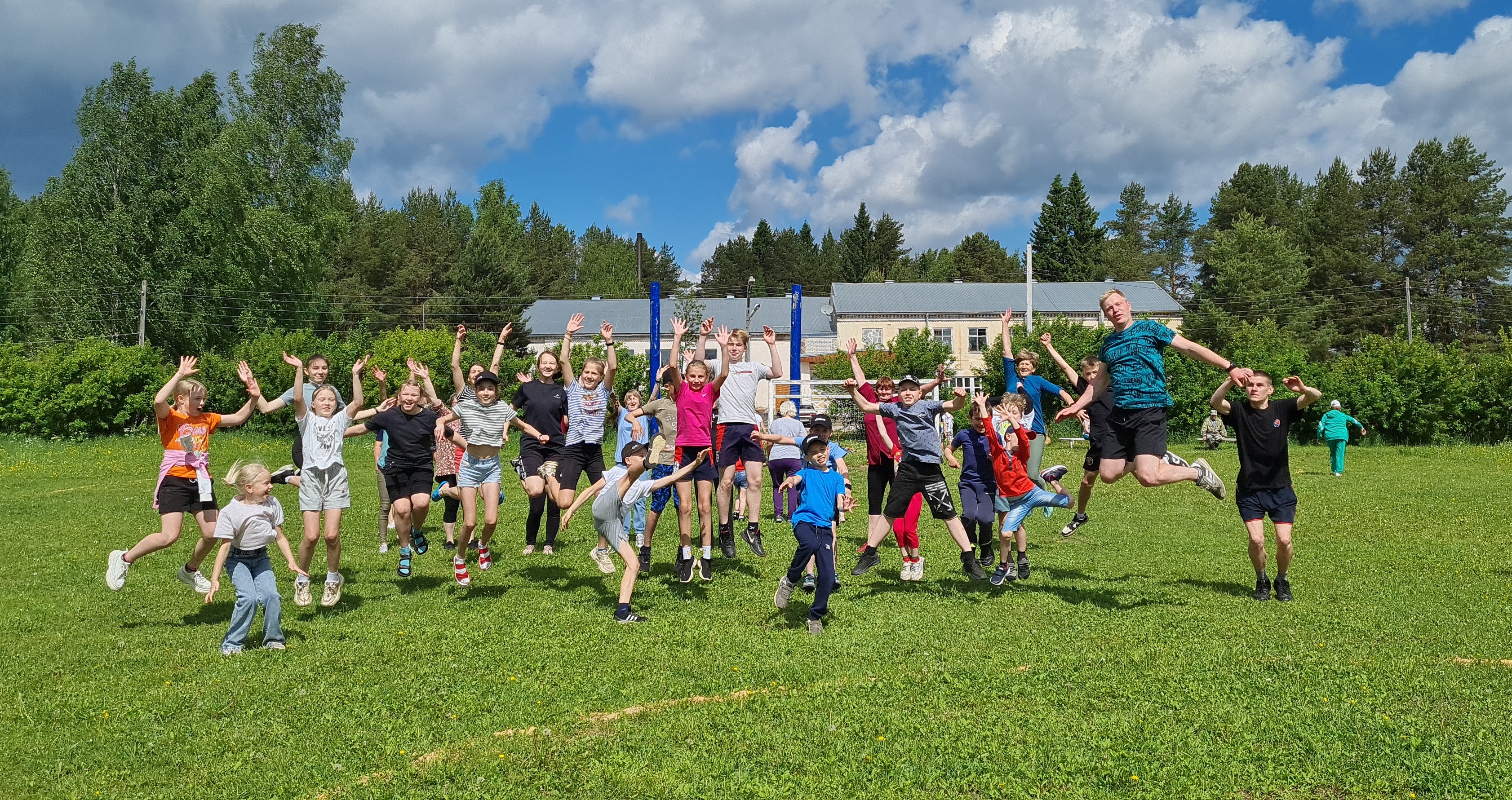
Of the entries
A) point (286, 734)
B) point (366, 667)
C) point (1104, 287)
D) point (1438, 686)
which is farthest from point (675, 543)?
point (1104, 287)

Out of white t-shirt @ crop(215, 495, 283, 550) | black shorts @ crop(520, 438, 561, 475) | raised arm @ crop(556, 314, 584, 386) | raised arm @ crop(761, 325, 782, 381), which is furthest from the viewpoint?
black shorts @ crop(520, 438, 561, 475)

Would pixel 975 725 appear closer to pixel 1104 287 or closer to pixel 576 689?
pixel 576 689

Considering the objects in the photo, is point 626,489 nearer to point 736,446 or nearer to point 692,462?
point 692,462

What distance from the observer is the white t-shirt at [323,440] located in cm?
856

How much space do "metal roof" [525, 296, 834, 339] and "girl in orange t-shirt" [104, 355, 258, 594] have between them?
56.6 meters

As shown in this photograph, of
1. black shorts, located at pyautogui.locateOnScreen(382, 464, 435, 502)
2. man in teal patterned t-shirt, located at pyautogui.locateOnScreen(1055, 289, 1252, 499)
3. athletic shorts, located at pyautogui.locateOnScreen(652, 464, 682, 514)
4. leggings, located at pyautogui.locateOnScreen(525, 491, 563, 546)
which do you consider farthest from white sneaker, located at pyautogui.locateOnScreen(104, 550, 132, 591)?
man in teal patterned t-shirt, located at pyautogui.locateOnScreen(1055, 289, 1252, 499)

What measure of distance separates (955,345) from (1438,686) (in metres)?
61.8

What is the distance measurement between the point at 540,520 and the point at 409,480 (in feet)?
7.26

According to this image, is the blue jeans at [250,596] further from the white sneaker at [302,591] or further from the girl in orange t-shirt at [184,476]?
the girl in orange t-shirt at [184,476]

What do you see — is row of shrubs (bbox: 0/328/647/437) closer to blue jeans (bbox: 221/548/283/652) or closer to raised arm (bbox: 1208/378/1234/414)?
blue jeans (bbox: 221/548/283/652)

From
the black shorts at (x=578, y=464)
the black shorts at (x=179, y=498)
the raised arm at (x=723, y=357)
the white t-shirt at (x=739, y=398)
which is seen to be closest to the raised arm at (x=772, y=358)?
the white t-shirt at (x=739, y=398)

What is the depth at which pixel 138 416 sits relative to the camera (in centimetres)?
3288

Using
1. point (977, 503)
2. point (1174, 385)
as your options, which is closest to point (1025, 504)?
point (977, 503)

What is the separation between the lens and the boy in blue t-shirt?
297 inches
